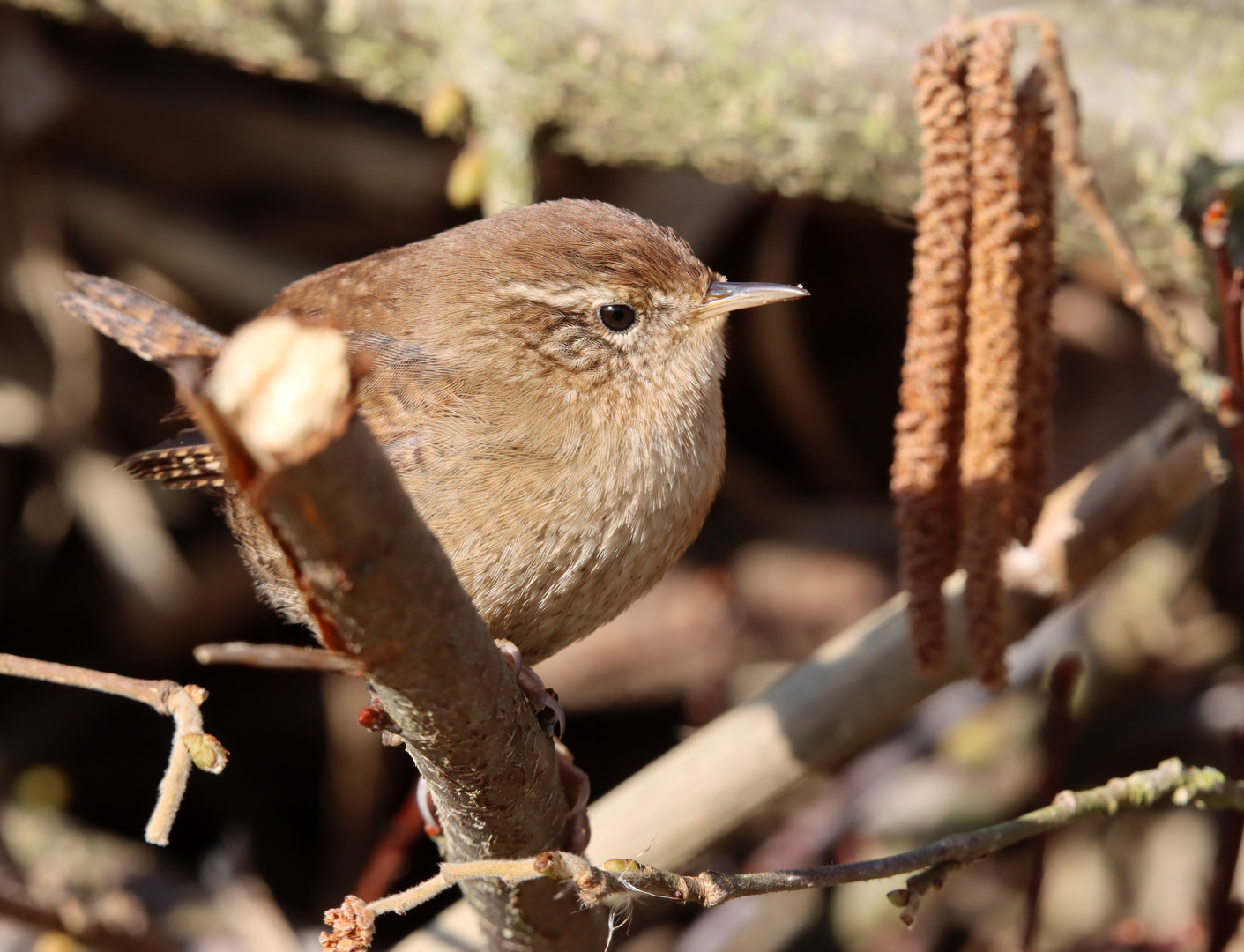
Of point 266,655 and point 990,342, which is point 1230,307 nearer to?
point 990,342

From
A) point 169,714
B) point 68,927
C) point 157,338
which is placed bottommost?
point 68,927

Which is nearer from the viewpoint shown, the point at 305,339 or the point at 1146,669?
the point at 305,339

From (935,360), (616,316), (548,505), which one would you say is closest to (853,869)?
(548,505)

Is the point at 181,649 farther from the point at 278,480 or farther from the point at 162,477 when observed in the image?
the point at 278,480

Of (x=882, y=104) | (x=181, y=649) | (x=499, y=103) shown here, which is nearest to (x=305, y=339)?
(x=882, y=104)

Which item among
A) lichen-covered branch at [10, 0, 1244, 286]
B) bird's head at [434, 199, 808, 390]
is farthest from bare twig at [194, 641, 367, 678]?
lichen-covered branch at [10, 0, 1244, 286]
